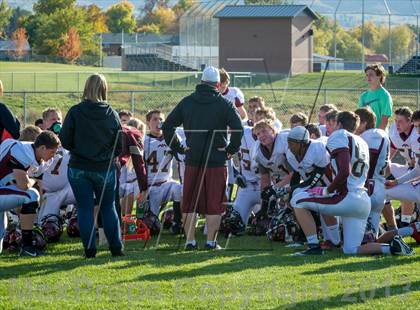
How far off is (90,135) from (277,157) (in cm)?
266

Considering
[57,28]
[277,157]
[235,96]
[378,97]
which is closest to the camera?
[277,157]

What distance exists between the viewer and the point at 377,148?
9953 mm

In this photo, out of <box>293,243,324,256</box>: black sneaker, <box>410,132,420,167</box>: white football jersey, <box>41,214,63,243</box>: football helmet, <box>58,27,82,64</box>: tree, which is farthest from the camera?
<box>58,27,82,64</box>: tree

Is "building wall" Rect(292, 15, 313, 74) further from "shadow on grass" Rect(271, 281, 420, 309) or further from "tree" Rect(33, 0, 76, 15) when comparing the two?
"shadow on grass" Rect(271, 281, 420, 309)

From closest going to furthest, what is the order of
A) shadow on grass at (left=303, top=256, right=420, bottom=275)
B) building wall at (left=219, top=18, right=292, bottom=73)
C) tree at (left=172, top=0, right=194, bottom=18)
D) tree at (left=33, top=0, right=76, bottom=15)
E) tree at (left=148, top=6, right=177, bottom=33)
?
shadow on grass at (left=303, top=256, right=420, bottom=275), building wall at (left=219, top=18, right=292, bottom=73), tree at (left=33, top=0, right=76, bottom=15), tree at (left=172, top=0, right=194, bottom=18), tree at (left=148, top=6, right=177, bottom=33)

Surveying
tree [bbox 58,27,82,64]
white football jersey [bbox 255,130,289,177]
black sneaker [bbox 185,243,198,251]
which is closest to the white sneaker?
black sneaker [bbox 185,243,198,251]

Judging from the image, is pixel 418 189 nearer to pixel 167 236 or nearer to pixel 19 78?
pixel 167 236

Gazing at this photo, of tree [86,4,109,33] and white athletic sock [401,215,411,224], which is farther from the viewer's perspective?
tree [86,4,109,33]

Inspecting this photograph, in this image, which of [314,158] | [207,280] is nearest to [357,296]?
[207,280]

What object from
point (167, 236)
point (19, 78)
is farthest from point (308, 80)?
point (167, 236)

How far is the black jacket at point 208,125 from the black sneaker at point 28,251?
5.97ft

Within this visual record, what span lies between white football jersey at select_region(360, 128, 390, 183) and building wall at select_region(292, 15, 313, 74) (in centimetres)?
3834

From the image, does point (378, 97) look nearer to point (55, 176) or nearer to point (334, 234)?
point (334, 234)

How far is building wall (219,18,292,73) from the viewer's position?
162 ft
